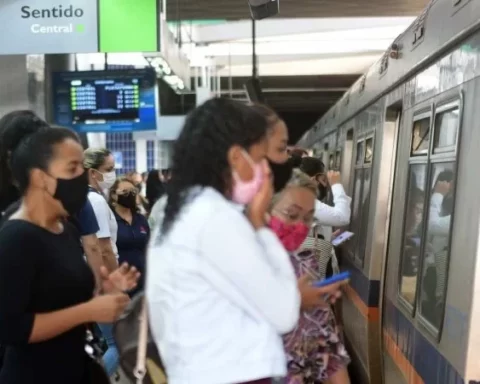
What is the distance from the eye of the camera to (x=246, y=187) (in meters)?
2.10

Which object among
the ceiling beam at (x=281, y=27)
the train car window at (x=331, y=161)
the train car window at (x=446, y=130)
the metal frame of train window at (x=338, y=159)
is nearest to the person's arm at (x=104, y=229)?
the train car window at (x=446, y=130)

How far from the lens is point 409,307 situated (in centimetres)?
394

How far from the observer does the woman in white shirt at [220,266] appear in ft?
6.44

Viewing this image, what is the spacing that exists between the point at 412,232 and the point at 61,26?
4012 mm

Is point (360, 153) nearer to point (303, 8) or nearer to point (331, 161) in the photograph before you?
point (331, 161)

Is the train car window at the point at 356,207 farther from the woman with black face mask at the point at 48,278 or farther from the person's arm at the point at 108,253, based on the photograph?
the woman with black face mask at the point at 48,278

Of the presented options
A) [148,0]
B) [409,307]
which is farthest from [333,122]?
[409,307]

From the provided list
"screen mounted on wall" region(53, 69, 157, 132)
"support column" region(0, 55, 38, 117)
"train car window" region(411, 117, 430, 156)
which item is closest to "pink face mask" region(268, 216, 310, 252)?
"train car window" region(411, 117, 430, 156)

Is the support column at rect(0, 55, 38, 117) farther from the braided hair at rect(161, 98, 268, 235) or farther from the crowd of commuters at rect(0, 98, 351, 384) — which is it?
the braided hair at rect(161, 98, 268, 235)

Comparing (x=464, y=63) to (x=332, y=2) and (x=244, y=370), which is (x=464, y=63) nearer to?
(x=244, y=370)

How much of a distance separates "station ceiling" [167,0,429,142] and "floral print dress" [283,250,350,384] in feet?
26.5

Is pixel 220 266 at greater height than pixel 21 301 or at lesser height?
greater

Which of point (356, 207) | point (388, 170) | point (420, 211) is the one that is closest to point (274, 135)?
point (420, 211)

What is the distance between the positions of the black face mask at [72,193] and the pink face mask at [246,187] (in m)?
0.85
